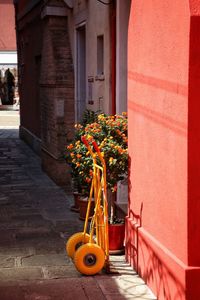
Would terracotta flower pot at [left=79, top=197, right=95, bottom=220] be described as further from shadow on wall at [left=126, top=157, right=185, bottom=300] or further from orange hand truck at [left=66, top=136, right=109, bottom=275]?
orange hand truck at [left=66, top=136, right=109, bottom=275]

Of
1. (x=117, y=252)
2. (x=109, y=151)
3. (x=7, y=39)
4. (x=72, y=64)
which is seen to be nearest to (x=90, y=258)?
(x=117, y=252)

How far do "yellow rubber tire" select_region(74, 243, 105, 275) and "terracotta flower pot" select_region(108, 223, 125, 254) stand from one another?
0.88m

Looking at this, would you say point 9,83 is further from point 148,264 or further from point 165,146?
point 165,146

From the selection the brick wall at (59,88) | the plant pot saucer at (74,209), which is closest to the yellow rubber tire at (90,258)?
the plant pot saucer at (74,209)

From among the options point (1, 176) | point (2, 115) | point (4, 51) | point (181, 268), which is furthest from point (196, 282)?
point (4, 51)

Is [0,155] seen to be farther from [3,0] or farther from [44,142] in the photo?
[3,0]

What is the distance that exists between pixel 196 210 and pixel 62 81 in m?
7.82

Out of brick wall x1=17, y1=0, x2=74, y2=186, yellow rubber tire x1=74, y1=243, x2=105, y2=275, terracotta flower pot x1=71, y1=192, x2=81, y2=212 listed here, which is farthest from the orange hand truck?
brick wall x1=17, y1=0, x2=74, y2=186

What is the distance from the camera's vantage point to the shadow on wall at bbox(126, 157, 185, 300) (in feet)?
19.1

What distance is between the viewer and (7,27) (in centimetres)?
3925

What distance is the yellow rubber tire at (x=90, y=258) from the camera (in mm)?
6898

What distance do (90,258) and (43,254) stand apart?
1.18 metres

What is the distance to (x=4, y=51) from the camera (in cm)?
3938

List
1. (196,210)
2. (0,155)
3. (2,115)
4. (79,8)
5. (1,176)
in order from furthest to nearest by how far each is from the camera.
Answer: (2,115) → (0,155) → (1,176) → (79,8) → (196,210)
